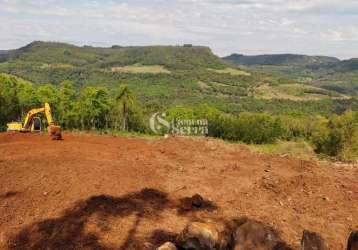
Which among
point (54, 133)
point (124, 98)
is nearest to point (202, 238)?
point (54, 133)

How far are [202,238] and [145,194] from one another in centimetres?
399

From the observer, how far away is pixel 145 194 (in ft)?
41.9

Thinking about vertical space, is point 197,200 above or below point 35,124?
above

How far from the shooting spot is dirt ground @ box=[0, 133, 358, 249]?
407 inches

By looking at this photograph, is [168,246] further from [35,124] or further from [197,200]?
[35,124]

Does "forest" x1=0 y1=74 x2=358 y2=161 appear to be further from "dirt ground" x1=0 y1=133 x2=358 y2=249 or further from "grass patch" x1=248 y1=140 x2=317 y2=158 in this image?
"dirt ground" x1=0 y1=133 x2=358 y2=249

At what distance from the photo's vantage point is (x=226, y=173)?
51.9 feet

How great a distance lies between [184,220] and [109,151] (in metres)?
7.42

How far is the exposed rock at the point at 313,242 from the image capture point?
8.97 meters

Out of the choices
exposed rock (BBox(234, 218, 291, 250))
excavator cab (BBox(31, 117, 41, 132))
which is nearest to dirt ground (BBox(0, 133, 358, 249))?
exposed rock (BBox(234, 218, 291, 250))

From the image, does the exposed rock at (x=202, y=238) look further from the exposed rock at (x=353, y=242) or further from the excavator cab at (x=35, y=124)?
the excavator cab at (x=35, y=124)

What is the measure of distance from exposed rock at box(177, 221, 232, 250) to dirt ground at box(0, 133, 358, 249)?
40.2 inches

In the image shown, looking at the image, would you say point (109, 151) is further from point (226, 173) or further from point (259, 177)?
point (259, 177)

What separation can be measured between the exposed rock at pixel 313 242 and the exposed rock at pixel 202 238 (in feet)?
5.55
